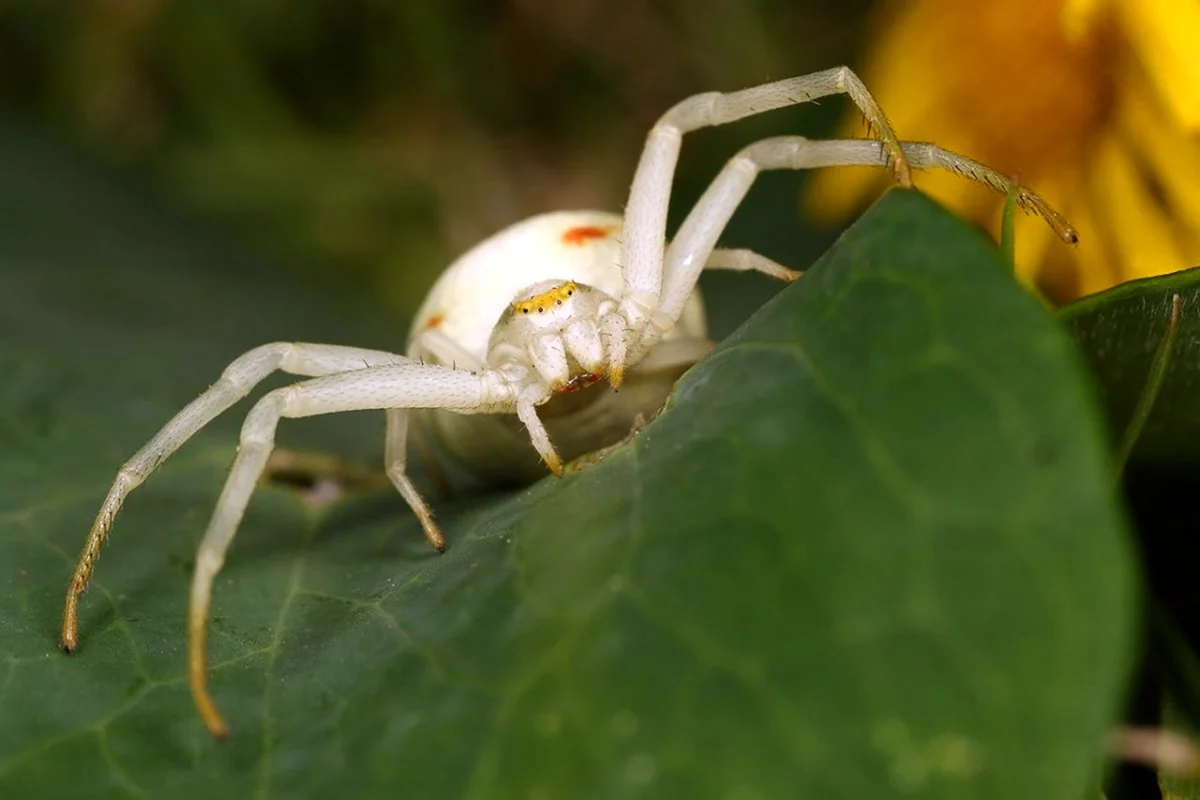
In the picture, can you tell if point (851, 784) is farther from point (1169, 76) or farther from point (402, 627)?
point (1169, 76)

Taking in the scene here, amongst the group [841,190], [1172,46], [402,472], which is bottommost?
[402,472]

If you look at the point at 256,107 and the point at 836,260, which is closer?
the point at 836,260

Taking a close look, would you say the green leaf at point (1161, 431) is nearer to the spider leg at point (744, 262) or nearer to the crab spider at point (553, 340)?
the crab spider at point (553, 340)

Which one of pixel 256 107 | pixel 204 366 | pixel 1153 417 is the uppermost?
pixel 256 107

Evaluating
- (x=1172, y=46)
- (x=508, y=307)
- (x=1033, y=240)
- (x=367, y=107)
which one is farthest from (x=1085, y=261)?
(x=367, y=107)

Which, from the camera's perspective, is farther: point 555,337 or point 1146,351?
point 555,337

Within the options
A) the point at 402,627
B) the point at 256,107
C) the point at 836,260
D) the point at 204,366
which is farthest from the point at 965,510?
the point at 256,107

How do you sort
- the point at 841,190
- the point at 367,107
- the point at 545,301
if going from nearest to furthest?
the point at 545,301, the point at 841,190, the point at 367,107

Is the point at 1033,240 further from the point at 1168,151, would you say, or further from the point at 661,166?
the point at 661,166
